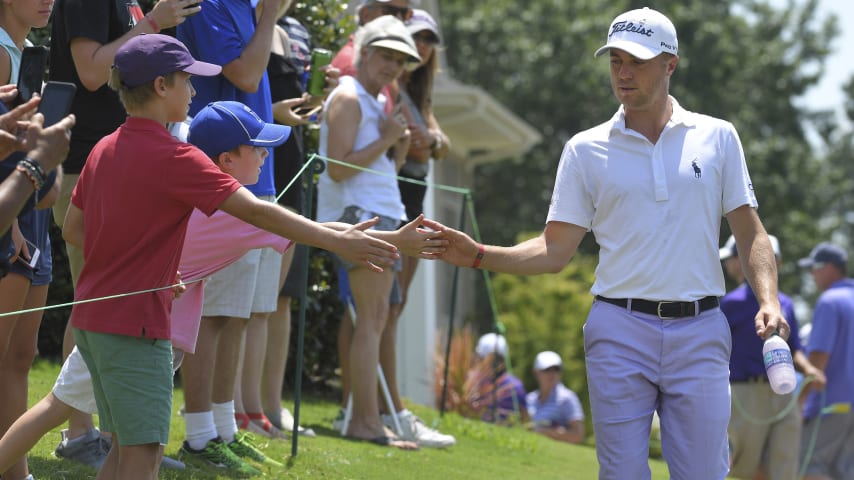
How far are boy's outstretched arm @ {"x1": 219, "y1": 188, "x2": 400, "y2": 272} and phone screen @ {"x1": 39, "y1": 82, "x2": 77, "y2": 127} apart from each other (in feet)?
2.14

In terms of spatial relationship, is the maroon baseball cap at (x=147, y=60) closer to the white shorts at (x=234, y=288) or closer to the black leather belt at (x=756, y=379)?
the white shorts at (x=234, y=288)

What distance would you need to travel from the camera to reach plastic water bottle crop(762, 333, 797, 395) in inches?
190

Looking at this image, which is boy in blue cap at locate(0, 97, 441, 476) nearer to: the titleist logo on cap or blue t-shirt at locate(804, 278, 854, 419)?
the titleist logo on cap

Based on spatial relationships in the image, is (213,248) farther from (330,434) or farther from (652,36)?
(330,434)

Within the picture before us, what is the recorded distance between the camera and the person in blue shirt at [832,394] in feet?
36.6

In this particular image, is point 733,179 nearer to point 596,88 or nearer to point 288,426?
point 288,426

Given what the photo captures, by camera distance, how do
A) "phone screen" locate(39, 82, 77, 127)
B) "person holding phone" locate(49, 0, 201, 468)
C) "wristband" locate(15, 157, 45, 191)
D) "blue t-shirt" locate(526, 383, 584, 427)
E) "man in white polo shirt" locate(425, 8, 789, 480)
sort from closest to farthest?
"wristband" locate(15, 157, 45, 191) < "phone screen" locate(39, 82, 77, 127) < "man in white polo shirt" locate(425, 8, 789, 480) < "person holding phone" locate(49, 0, 201, 468) < "blue t-shirt" locate(526, 383, 584, 427)

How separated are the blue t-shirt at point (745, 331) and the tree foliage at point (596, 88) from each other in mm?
18493

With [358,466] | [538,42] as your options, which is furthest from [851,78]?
[358,466]

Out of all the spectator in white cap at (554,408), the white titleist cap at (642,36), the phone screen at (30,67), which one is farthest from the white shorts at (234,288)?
the spectator in white cap at (554,408)

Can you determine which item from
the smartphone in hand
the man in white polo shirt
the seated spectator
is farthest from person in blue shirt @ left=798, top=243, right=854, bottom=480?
the smartphone in hand

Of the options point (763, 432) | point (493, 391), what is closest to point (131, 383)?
point (763, 432)

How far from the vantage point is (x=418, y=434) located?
831 cm

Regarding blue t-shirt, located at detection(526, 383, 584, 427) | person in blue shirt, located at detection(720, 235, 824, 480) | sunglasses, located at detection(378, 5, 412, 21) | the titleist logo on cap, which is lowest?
blue t-shirt, located at detection(526, 383, 584, 427)
